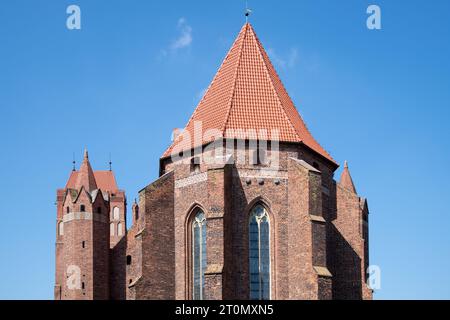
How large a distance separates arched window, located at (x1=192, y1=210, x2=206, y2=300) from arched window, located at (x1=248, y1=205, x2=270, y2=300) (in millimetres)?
1743

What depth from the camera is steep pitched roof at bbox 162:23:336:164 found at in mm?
40656

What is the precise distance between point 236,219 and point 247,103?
501 centimetres

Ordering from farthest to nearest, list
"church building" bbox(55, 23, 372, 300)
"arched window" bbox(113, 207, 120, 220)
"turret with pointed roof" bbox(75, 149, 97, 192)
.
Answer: "arched window" bbox(113, 207, 120, 220), "turret with pointed roof" bbox(75, 149, 97, 192), "church building" bbox(55, 23, 372, 300)

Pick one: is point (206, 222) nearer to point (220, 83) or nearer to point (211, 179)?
point (211, 179)

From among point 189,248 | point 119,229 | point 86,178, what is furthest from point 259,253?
point 119,229

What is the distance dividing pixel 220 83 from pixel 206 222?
6729mm

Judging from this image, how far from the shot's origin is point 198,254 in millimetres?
39562

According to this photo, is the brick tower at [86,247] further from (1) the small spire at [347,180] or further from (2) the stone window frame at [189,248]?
(1) the small spire at [347,180]

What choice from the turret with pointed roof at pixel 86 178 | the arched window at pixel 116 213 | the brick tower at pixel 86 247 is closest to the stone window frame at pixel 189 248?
the brick tower at pixel 86 247

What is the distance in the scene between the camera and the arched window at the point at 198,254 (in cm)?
3916

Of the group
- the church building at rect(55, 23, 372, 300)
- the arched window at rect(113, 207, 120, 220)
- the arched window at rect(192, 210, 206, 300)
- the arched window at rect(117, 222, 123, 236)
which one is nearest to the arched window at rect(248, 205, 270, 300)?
the church building at rect(55, 23, 372, 300)

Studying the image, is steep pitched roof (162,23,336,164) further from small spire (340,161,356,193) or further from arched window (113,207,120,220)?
arched window (113,207,120,220)

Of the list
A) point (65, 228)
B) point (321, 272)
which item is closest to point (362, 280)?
point (321, 272)
